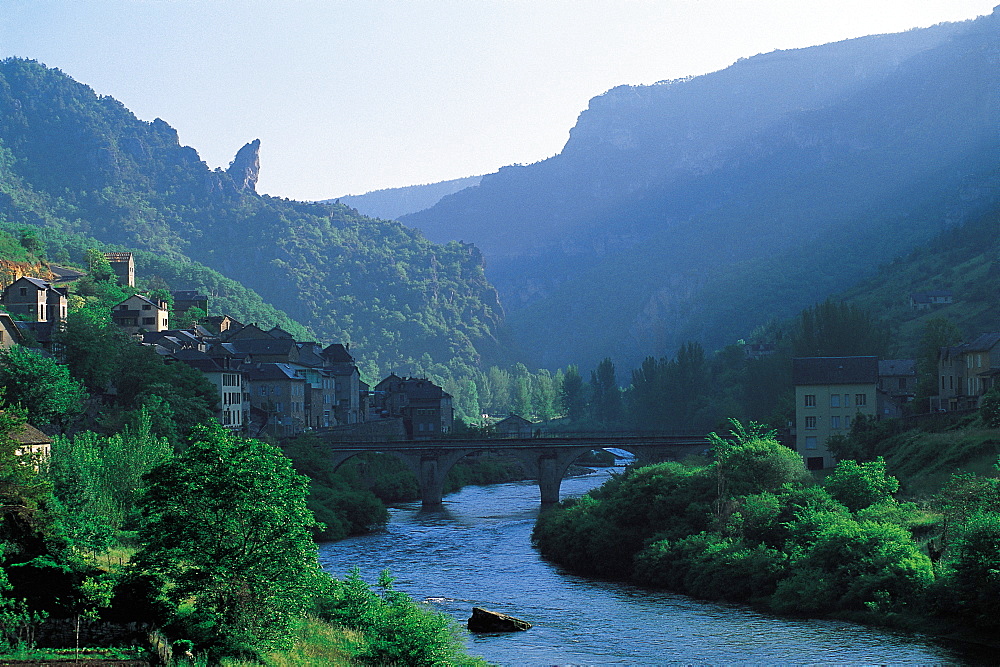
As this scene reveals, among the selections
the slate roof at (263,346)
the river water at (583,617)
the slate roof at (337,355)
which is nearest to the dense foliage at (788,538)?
the river water at (583,617)

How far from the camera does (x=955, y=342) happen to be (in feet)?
402

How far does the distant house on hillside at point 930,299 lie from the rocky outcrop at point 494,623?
14421 centimetres

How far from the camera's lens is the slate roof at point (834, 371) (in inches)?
3880

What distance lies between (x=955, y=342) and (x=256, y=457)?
105 meters

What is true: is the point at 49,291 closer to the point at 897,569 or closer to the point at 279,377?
the point at 279,377

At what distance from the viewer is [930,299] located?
7175 inches

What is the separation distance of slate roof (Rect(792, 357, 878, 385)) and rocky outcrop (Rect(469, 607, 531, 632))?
166ft

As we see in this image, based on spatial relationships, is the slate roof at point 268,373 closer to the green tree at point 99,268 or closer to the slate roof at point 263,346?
the slate roof at point 263,346

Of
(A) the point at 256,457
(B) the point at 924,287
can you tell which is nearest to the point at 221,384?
(A) the point at 256,457

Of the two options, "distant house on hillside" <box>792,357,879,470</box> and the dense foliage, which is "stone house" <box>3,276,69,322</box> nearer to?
the dense foliage

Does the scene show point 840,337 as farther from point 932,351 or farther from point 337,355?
point 337,355

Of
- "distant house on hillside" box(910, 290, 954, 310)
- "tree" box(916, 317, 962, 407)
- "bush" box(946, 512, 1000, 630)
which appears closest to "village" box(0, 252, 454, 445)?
"tree" box(916, 317, 962, 407)

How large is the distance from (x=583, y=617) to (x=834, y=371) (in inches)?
1996

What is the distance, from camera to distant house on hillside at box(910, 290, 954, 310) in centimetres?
18039
